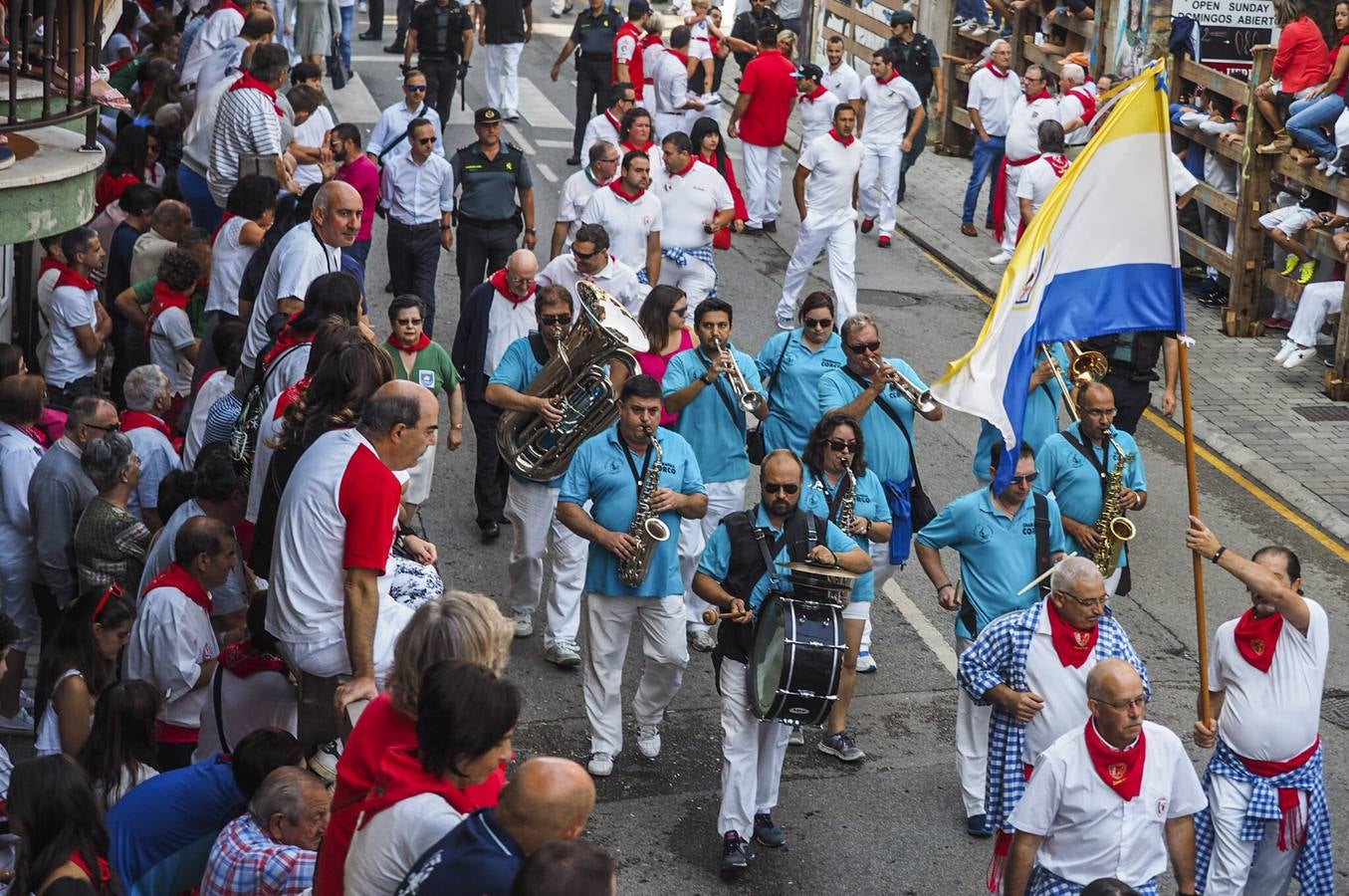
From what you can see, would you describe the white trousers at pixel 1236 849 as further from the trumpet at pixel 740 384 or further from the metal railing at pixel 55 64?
the metal railing at pixel 55 64

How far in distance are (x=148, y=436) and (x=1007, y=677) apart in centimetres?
472

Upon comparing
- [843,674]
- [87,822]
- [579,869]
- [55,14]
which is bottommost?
[843,674]

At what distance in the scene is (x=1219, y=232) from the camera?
62.4ft

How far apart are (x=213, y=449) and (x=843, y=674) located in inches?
133

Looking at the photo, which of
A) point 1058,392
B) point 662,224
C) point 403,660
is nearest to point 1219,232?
point 662,224

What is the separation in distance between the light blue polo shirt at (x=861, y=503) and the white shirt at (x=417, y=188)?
655cm

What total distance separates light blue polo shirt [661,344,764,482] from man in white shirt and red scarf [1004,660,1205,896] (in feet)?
13.1

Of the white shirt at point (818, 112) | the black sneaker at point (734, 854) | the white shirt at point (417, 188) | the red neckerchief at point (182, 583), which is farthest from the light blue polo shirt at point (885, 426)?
the white shirt at point (818, 112)

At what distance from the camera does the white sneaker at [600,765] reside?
9141 millimetres

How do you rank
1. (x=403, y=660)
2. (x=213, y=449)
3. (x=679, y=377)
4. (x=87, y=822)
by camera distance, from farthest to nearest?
(x=679, y=377)
(x=213, y=449)
(x=87, y=822)
(x=403, y=660)

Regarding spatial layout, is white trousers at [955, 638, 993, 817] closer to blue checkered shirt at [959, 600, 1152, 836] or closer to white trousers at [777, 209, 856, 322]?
blue checkered shirt at [959, 600, 1152, 836]

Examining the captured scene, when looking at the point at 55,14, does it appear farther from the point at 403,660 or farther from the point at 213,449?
the point at 403,660

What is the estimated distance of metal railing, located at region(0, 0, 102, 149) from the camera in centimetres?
724

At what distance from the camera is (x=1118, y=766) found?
22.2 feet
